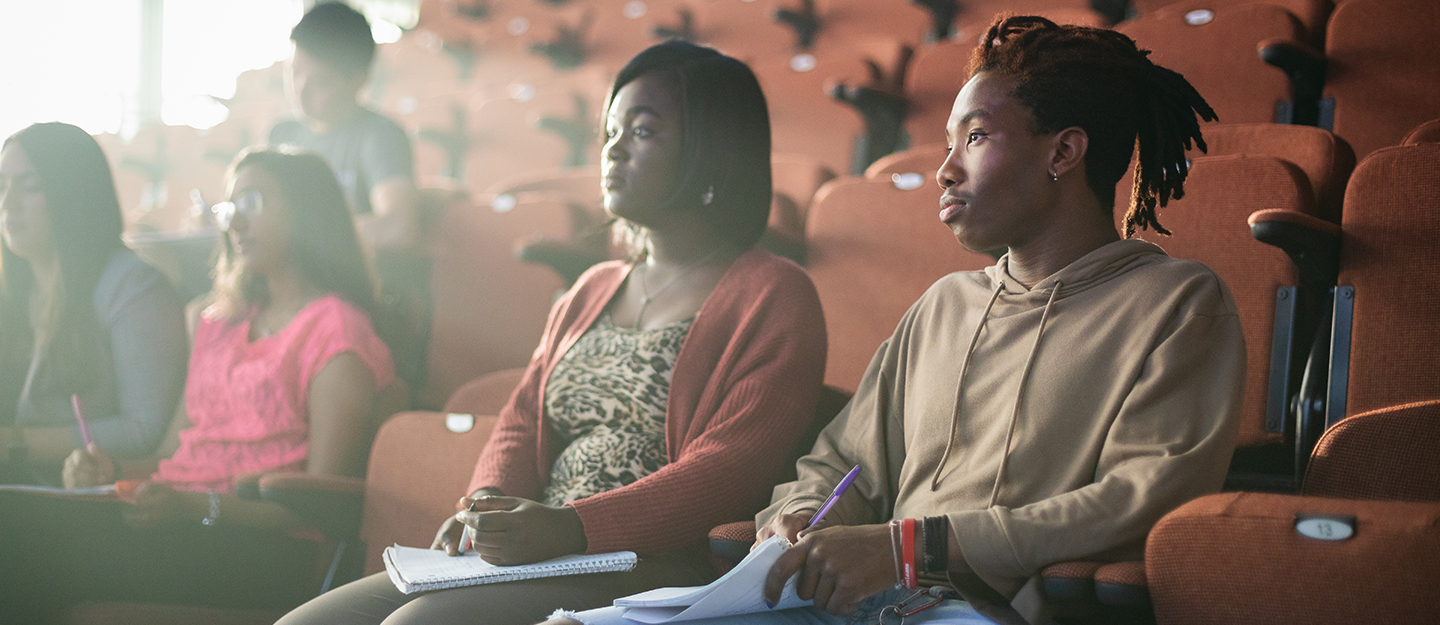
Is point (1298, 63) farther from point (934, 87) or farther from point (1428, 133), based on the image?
point (934, 87)

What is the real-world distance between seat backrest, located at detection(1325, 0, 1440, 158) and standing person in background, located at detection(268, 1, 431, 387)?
Answer: 198cm

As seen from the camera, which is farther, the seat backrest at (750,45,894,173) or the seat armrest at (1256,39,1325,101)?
the seat backrest at (750,45,894,173)

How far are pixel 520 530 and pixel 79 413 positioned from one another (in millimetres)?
1268

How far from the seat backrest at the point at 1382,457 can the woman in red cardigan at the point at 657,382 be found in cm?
62

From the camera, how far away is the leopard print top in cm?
140

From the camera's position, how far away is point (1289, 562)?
2.50ft

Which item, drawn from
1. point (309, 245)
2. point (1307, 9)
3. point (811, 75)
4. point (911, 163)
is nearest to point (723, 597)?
point (911, 163)

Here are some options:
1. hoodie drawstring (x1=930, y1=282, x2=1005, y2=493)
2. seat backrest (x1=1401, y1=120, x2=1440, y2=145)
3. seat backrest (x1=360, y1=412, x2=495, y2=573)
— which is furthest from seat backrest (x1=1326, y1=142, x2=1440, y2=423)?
seat backrest (x1=360, y1=412, x2=495, y2=573)

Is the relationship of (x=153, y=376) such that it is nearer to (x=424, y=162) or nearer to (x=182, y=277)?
(x=182, y=277)

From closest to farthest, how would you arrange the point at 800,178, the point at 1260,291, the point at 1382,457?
the point at 1382,457
the point at 1260,291
the point at 800,178

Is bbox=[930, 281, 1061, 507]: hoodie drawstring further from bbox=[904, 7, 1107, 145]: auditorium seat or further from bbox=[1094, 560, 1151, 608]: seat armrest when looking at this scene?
bbox=[904, 7, 1107, 145]: auditorium seat

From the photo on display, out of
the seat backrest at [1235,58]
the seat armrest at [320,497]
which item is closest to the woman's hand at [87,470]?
the seat armrest at [320,497]

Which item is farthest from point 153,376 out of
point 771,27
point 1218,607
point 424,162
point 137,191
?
point 137,191

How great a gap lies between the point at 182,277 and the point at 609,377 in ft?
5.43
